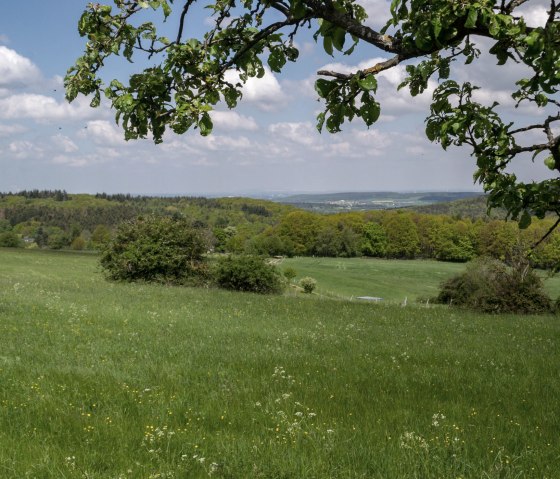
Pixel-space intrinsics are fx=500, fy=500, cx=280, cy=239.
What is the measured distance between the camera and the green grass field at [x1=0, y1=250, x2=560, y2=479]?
16.4 ft

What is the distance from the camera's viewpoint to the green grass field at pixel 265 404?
16.4 ft

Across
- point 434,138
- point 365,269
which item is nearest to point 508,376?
point 434,138

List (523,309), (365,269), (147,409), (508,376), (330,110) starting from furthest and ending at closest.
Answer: (365,269), (523,309), (508,376), (147,409), (330,110)

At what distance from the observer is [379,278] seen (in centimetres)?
9356

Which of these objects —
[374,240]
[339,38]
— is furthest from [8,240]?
[339,38]

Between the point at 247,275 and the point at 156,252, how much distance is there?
7.52m

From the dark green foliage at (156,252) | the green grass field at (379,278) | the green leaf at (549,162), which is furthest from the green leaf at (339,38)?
the green grass field at (379,278)

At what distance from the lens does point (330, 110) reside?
12.9 feet

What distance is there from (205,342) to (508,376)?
276 inches

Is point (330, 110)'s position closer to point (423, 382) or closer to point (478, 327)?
point (423, 382)

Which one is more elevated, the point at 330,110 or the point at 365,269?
the point at 330,110

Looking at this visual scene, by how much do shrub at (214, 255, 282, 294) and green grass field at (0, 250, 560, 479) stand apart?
926 inches

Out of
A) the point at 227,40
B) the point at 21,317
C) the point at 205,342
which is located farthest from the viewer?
the point at 21,317

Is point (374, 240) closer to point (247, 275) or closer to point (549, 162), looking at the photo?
point (247, 275)
